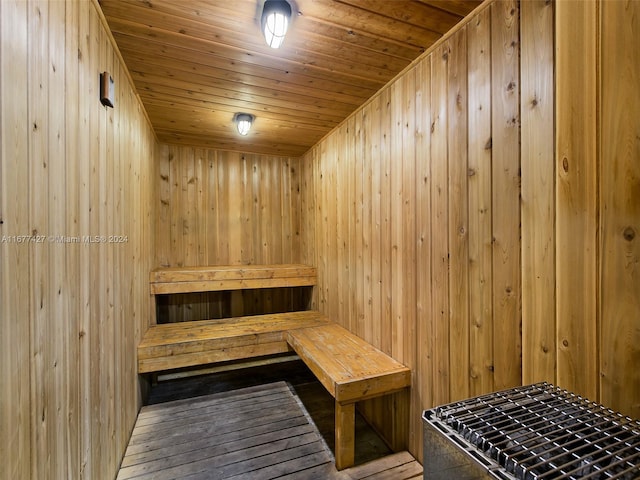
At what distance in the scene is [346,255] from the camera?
2.69 meters

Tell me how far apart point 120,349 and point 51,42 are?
62.0 inches

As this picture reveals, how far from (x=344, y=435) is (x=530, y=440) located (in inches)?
55.3

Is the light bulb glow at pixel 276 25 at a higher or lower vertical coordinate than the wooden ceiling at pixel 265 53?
lower

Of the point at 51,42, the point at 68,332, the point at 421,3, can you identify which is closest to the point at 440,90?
the point at 421,3

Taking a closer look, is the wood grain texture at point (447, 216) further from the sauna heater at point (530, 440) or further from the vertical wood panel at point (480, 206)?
the sauna heater at point (530, 440)

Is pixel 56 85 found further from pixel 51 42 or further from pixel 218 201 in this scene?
pixel 218 201

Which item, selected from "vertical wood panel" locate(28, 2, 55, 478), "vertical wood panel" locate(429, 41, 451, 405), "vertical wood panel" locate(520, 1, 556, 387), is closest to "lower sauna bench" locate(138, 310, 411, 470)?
"vertical wood panel" locate(429, 41, 451, 405)

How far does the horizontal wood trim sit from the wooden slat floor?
1.02m

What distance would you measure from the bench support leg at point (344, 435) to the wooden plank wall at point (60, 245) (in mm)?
1232

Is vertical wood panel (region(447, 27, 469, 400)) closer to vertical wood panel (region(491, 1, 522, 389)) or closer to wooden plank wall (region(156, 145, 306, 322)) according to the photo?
vertical wood panel (region(491, 1, 522, 389))

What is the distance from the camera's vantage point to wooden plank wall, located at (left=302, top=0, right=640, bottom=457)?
0.95 metres

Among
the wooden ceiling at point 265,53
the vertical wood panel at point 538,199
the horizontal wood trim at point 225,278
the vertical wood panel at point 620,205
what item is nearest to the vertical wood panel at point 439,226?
the wooden ceiling at point 265,53

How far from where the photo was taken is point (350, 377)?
1.79 meters

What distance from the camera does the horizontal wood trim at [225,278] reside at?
112 inches
